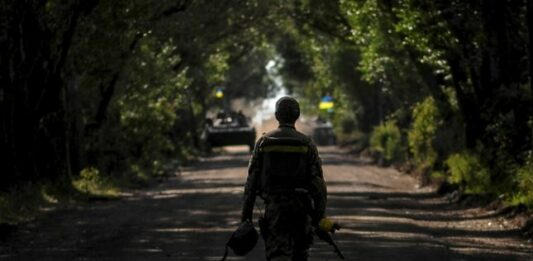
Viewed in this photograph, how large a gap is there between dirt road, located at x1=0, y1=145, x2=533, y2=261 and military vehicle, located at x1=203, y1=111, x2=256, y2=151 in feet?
93.7

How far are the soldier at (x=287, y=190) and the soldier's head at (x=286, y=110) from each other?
2 centimetres

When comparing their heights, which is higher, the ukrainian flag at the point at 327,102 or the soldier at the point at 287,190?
the ukrainian flag at the point at 327,102

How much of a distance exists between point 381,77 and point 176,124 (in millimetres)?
19724

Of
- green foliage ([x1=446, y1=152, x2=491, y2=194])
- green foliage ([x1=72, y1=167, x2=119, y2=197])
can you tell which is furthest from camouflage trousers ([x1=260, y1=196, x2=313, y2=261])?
green foliage ([x1=72, y1=167, x2=119, y2=197])

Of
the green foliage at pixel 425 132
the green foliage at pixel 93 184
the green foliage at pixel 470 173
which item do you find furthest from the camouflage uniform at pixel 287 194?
the green foliage at pixel 425 132

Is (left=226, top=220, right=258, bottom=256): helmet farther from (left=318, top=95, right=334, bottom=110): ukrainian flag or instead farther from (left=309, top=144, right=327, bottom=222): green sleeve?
(left=318, top=95, right=334, bottom=110): ukrainian flag

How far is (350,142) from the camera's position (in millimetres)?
76250

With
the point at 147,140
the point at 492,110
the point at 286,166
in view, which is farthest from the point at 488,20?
the point at 147,140

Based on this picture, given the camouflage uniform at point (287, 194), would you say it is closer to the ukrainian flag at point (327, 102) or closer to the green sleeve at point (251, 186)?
the green sleeve at point (251, 186)

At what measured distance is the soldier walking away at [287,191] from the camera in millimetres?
11930

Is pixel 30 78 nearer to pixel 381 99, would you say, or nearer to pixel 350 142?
pixel 381 99

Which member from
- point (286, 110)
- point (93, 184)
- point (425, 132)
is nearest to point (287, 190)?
point (286, 110)

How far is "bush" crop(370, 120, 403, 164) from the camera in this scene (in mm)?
50244

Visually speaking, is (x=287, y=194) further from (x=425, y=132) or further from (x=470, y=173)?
(x=425, y=132)
